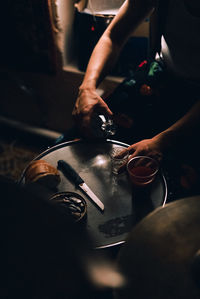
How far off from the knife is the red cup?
14 cm

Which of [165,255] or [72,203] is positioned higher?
[165,255]

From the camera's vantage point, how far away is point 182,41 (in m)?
1.47

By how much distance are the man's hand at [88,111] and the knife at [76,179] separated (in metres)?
Result: 0.23

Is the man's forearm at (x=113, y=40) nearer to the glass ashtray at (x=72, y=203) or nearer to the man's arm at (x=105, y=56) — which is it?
the man's arm at (x=105, y=56)

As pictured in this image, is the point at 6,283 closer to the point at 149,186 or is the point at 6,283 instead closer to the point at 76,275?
the point at 76,275

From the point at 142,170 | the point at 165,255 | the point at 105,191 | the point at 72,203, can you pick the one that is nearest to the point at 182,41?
the point at 142,170

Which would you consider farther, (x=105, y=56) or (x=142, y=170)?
(x=105, y=56)

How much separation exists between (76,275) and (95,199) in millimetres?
593

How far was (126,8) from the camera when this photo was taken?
167cm

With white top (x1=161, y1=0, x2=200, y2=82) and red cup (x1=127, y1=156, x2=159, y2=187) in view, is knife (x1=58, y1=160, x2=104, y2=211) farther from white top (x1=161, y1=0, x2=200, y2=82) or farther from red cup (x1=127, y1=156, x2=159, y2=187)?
white top (x1=161, y1=0, x2=200, y2=82)

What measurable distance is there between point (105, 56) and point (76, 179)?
89 centimetres

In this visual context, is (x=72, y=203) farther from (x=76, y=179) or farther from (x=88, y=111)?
(x=88, y=111)

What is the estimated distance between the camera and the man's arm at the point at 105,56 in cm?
142

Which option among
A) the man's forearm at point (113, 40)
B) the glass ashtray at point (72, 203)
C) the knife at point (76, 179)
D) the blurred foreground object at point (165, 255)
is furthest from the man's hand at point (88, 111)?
the blurred foreground object at point (165, 255)
